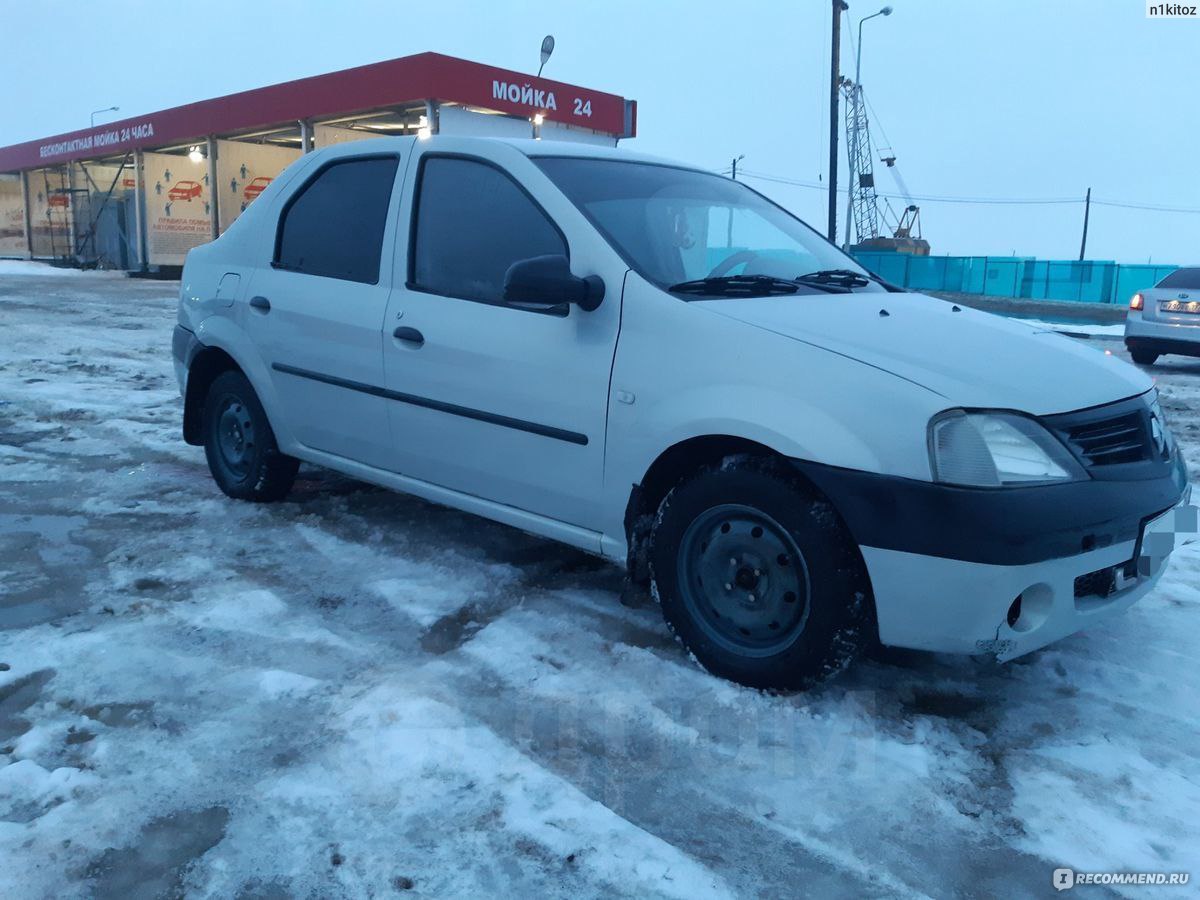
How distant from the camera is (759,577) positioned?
2.92 m

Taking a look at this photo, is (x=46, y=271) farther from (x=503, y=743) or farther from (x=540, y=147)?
(x=503, y=743)

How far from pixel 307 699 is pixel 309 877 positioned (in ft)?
2.75

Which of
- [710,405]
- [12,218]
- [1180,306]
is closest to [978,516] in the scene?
[710,405]

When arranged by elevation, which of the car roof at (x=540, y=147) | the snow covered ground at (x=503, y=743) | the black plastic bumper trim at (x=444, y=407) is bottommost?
the snow covered ground at (x=503, y=743)

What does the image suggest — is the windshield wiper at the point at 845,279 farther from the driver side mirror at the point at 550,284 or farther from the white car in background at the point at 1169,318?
the white car in background at the point at 1169,318

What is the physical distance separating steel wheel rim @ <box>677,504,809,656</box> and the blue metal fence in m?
26.9

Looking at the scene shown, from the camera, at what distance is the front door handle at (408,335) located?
372cm

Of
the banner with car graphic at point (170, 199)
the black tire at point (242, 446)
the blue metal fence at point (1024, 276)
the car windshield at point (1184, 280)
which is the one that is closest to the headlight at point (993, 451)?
the black tire at point (242, 446)

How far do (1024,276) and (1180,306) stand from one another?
20131mm

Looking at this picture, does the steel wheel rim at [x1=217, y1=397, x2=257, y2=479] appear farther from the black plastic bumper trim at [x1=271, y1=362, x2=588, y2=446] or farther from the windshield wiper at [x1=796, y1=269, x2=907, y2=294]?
the windshield wiper at [x1=796, y1=269, x2=907, y2=294]

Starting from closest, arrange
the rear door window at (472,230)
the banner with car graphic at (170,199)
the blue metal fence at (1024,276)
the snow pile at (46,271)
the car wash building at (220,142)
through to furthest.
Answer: the rear door window at (472,230) < the car wash building at (220,142) < the blue metal fence at (1024,276) < the snow pile at (46,271) < the banner with car graphic at (170,199)

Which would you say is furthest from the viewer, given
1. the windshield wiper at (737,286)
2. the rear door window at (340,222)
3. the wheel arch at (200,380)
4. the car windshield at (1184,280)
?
the car windshield at (1184,280)

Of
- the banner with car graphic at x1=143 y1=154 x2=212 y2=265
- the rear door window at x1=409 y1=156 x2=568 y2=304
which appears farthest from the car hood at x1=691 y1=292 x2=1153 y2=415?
the banner with car graphic at x1=143 y1=154 x2=212 y2=265

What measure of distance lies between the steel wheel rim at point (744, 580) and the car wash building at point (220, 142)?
1486 cm
